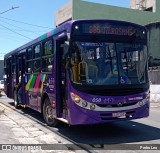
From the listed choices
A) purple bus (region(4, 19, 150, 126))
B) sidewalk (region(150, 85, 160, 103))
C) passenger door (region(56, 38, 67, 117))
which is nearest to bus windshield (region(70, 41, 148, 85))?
purple bus (region(4, 19, 150, 126))

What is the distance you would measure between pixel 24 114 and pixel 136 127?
223 inches

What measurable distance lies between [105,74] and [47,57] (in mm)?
2705

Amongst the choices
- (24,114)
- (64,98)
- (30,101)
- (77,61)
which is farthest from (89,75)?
(24,114)

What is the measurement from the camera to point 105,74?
9.14 meters

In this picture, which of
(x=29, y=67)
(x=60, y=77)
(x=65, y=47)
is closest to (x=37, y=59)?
(x=29, y=67)

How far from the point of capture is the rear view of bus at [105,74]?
352 inches

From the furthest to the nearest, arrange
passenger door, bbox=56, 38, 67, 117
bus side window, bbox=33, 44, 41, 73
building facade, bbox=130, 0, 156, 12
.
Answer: building facade, bbox=130, 0, 156, 12 → bus side window, bbox=33, 44, 41, 73 → passenger door, bbox=56, 38, 67, 117

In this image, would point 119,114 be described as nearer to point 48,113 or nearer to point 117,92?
point 117,92

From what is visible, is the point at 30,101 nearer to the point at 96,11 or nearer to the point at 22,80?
the point at 22,80

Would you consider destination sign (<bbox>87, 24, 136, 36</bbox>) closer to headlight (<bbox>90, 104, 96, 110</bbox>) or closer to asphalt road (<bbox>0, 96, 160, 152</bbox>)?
headlight (<bbox>90, 104, 96, 110</bbox>)

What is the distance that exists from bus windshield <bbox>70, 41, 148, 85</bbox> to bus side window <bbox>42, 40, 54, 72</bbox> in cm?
181

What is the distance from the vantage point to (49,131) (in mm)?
10562

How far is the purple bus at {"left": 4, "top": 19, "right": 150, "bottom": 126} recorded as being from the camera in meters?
8.95

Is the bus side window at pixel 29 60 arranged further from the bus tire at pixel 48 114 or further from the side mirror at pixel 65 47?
the side mirror at pixel 65 47
